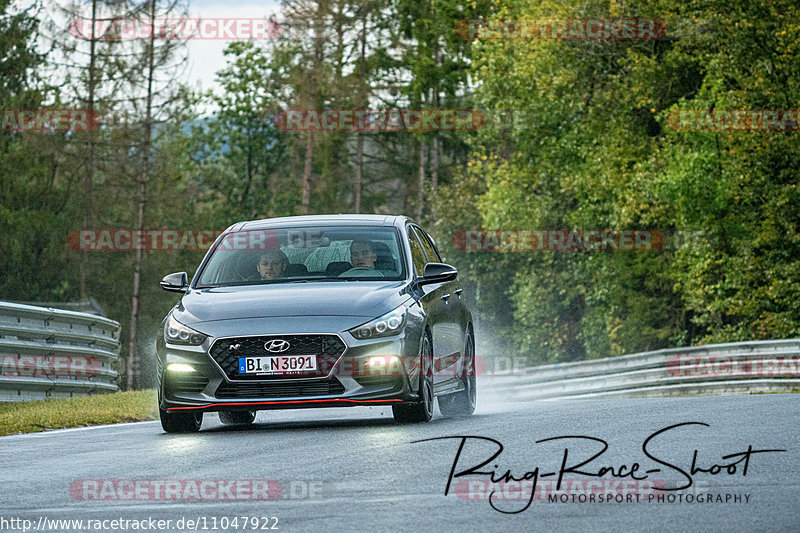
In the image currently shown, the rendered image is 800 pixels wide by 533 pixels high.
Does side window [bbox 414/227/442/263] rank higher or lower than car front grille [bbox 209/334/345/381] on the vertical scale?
higher

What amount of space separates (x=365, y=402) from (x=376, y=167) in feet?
179

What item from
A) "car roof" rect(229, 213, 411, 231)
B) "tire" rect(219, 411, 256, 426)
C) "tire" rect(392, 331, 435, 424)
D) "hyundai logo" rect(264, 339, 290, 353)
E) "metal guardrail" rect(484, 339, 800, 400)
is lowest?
"metal guardrail" rect(484, 339, 800, 400)

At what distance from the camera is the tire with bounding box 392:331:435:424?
11.2 m

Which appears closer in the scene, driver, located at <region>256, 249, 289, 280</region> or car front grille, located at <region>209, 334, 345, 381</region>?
car front grille, located at <region>209, 334, 345, 381</region>

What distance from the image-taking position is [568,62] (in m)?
40.0

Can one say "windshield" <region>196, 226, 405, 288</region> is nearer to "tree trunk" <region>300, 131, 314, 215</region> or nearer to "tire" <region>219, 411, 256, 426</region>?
"tire" <region>219, 411, 256, 426</region>

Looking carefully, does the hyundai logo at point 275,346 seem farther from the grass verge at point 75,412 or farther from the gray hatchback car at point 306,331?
the grass verge at point 75,412

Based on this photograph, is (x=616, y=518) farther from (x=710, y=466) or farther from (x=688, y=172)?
(x=688, y=172)

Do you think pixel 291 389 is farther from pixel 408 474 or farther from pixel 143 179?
pixel 143 179

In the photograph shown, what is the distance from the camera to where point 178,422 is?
1134 centimetres

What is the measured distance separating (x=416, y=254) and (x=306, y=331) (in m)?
2.24

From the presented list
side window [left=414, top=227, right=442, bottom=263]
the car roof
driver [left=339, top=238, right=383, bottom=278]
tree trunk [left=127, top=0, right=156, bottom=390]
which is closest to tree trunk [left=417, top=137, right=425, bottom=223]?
tree trunk [left=127, top=0, right=156, bottom=390]

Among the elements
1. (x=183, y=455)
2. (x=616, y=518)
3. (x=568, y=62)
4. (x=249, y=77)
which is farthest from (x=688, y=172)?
(x=249, y=77)

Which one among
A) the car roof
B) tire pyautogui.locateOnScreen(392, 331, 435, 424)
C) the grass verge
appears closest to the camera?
tire pyautogui.locateOnScreen(392, 331, 435, 424)
